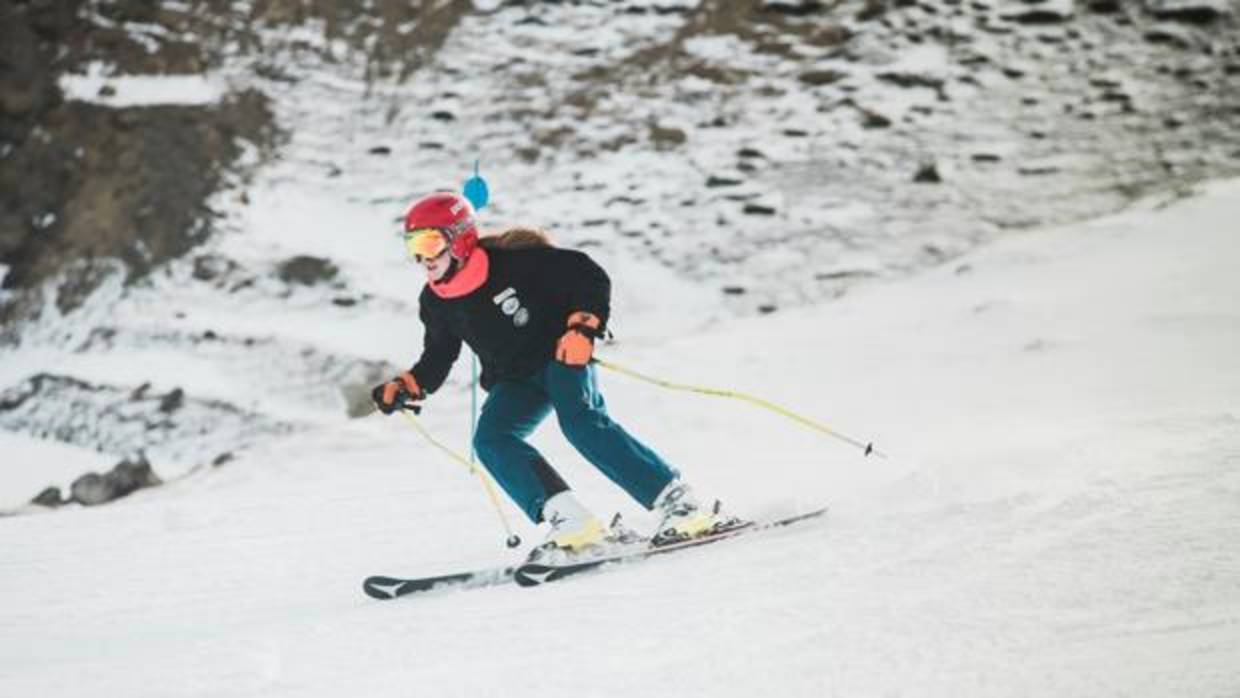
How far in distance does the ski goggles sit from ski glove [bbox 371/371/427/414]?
532 millimetres

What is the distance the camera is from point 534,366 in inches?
162

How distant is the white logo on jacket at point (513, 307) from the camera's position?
406 centimetres

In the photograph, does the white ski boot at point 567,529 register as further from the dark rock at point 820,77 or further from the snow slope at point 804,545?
the dark rock at point 820,77

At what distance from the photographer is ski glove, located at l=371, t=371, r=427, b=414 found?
4305 millimetres

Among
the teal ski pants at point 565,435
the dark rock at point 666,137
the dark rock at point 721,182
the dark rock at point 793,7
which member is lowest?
the dark rock at point 721,182

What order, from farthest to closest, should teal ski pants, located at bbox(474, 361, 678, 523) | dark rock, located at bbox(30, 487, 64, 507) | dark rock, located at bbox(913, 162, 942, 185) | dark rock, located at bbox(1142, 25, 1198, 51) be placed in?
dark rock, located at bbox(1142, 25, 1198, 51)
dark rock, located at bbox(913, 162, 942, 185)
dark rock, located at bbox(30, 487, 64, 507)
teal ski pants, located at bbox(474, 361, 678, 523)

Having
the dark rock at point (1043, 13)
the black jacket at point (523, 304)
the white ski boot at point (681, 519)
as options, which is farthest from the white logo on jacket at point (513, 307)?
the dark rock at point (1043, 13)

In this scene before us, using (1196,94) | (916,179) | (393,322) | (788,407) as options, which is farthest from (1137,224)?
(393,322)

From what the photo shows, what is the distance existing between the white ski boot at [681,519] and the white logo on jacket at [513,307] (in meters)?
0.79

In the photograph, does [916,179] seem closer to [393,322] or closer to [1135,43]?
[1135,43]

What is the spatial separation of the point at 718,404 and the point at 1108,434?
8.96 ft

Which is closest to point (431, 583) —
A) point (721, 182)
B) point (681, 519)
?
point (681, 519)

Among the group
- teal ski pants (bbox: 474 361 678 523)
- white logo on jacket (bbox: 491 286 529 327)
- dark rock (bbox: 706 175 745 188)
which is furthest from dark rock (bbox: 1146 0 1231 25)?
white logo on jacket (bbox: 491 286 529 327)

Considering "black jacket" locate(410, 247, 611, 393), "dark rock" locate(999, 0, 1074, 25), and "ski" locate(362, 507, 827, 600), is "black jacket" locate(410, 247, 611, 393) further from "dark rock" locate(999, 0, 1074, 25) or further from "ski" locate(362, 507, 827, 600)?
"dark rock" locate(999, 0, 1074, 25)
